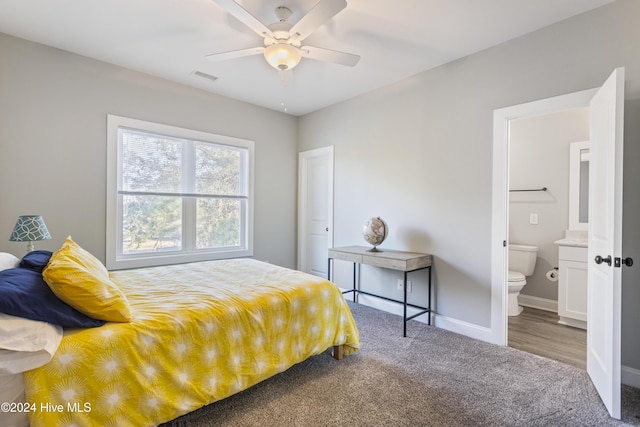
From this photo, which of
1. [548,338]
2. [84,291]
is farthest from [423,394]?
[84,291]

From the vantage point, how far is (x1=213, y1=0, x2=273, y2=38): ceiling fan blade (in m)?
1.75

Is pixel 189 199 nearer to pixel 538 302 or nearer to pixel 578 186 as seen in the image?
pixel 538 302

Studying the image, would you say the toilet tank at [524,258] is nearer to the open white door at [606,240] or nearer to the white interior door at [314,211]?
the open white door at [606,240]

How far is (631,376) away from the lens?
7.04ft

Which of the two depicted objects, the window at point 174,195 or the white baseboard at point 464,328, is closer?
the white baseboard at point 464,328

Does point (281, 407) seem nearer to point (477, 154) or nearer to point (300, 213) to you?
point (477, 154)

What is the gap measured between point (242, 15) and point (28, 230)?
231cm

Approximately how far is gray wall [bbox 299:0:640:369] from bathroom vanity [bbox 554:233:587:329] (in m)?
1.16

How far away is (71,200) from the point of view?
3031mm

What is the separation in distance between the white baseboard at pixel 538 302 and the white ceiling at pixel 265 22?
3098 millimetres

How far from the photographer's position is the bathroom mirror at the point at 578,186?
361 cm

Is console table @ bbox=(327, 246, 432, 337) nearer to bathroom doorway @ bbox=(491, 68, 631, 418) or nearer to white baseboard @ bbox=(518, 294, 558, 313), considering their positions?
bathroom doorway @ bbox=(491, 68, 631, 418)

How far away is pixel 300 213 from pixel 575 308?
3558 mm

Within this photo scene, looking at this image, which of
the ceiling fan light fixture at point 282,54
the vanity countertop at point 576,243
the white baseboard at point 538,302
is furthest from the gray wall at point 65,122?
the white baseboard at point 538,302
